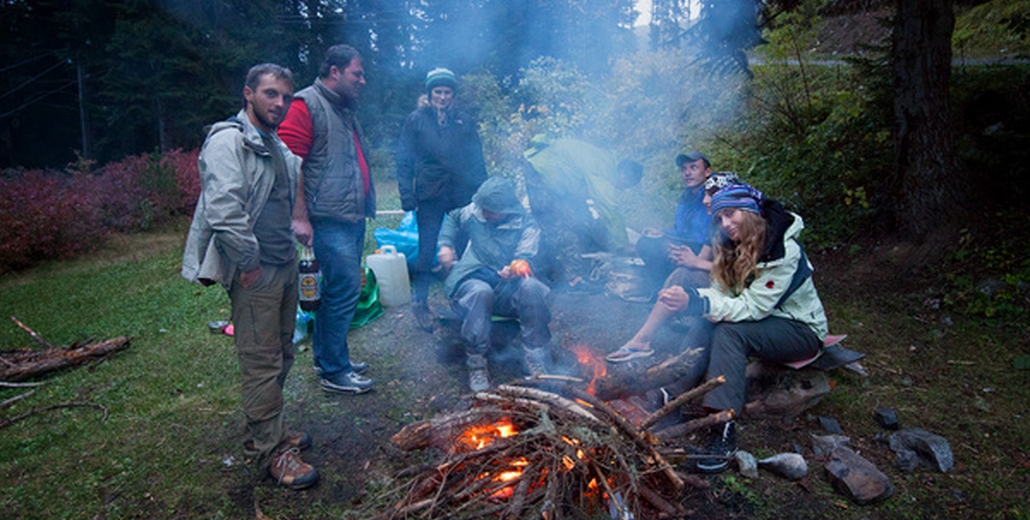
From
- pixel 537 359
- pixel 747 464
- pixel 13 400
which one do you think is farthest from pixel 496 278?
pixel 13 400

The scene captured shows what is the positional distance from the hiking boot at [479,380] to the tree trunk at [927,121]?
4281 mm

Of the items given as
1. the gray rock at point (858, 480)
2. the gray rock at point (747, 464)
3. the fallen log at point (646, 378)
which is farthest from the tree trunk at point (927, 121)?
the gray rock at point (747, 464)

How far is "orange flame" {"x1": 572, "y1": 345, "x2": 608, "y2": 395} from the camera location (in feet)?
12.8

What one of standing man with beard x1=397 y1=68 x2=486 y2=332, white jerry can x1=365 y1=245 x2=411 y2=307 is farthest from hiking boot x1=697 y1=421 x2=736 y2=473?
white jerry can x1=365 y1=245 x2=411 y2=307

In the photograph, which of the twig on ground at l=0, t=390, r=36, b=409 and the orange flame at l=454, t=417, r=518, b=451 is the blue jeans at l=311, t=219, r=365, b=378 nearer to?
the orange flame at l=454, t=417, r=518, b=451

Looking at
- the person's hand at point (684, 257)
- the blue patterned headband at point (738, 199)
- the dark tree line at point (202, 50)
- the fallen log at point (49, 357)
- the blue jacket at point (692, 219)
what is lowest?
the fallen log at point (49, 357)

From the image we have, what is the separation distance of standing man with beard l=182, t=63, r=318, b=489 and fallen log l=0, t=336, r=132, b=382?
2.69 meters

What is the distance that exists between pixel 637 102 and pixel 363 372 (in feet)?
30.3

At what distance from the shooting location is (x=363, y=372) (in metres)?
4.29

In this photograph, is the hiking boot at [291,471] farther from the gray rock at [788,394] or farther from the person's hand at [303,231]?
the gray rock at [788,394]

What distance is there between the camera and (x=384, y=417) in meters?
3.62

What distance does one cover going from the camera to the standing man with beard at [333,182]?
3.50 meters

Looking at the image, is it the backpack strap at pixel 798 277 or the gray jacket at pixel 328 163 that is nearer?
the backpack strap at pixel 798 277

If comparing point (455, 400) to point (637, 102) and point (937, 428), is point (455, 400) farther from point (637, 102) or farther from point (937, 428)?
point (637, 102)
